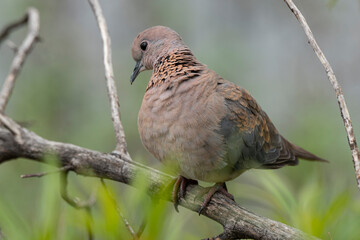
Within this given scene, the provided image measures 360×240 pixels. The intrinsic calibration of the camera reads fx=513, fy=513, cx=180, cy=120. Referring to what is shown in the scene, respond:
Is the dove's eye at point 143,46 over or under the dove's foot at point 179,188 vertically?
over

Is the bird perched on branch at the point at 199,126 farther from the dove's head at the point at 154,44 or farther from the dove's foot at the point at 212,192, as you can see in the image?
the dove's head at the point at 154,44

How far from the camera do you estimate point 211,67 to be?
14.2ft

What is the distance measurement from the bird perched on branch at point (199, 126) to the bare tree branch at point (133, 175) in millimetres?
61

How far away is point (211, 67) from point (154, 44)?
1.79 m

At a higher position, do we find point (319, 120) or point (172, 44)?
point (172, 44)

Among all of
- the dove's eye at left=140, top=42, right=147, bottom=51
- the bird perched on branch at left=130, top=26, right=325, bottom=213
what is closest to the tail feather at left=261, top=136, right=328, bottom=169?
the bird perched on branch at left=130, top=26, right=325, bottom=213

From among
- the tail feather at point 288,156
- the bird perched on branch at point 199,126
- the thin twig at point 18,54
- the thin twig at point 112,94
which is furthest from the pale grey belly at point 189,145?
the thin twig at point 18,54

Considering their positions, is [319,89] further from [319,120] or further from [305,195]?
[305,195]

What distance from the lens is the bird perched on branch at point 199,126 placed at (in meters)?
2.03

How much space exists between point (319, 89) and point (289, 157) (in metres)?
2.29

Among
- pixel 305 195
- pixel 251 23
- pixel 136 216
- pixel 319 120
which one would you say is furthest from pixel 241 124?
pixel 251 23

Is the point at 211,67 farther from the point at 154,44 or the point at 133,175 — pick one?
the point at 133,175

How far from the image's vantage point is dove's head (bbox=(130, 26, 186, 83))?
2.55 meters

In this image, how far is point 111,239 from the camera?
0.99 m
